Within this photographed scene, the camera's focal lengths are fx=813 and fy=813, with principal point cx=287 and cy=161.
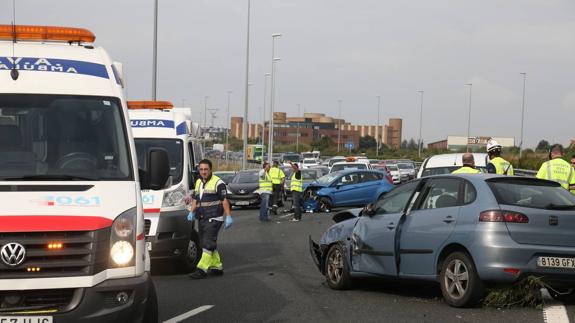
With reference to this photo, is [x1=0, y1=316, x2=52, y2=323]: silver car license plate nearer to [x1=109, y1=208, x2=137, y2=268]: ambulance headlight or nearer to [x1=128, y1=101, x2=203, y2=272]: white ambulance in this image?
[x1=109, y1=208, x2=137, y2=268]: ambulance headlight

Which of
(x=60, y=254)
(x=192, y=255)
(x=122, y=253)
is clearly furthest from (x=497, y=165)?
(x=60, y=254)

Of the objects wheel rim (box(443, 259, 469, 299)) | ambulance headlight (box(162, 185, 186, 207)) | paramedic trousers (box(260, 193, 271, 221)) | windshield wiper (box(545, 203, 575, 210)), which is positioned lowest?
paramedic trousers (box(260, 193, 271, 221))

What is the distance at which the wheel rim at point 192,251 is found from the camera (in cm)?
1295

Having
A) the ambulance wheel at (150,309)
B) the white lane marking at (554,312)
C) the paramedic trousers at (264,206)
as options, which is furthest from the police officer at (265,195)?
the ambulance wheel at (150,309)

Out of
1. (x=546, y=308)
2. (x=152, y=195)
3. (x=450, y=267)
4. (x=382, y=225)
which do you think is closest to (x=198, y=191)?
(x=152, y=195)

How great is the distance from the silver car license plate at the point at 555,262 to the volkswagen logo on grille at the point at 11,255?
5195mm

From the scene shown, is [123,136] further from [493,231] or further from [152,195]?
[152,195]

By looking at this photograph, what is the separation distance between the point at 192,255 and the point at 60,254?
7155 millimetres

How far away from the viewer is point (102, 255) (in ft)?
20.2

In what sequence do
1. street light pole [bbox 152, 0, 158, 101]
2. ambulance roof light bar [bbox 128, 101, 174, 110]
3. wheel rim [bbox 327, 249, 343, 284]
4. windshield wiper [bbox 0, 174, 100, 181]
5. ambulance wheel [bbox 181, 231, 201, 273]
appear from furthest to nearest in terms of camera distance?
street light pole [bbox 152, 0, 158, 101] → ambulance roof light bar [bbox 128, 101, 174, 110] → ambulance wheel [bbox 181, 231, 201, 273] → wheel rim [bbox 327, 249, 343, 284] → windshield wiper [bbox 0, 174, 100, 181]

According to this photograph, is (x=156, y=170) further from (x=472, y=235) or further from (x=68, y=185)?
(x=472, y=235)

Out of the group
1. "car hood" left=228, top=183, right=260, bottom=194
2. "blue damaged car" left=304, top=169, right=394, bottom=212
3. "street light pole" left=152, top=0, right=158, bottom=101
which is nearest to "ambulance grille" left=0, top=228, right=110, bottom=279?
"street light pole" left=152, top=0, right=158, bottom=101

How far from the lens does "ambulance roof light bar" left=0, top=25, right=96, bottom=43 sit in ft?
24.1

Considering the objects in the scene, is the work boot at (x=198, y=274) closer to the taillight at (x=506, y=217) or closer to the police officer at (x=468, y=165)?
the police officer at (x=468, y=165)
